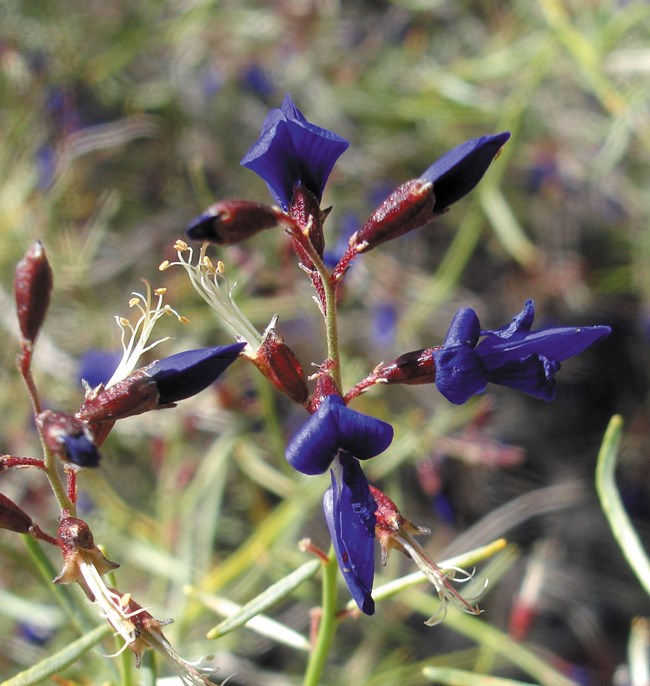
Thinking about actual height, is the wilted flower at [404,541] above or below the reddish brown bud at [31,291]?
below

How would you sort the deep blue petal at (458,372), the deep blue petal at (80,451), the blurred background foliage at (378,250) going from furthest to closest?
the blurred background foliage at (378,250) < the deep blue petal at (458,372) < the deep blue petal at (80,451)

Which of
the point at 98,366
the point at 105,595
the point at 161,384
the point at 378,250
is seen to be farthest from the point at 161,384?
the point at 378,250

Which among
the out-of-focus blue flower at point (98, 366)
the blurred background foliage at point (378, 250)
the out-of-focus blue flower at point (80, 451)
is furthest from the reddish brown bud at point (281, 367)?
the out-of-focus blue flower at point (98, 366)

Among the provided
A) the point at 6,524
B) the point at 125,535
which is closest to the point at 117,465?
the point at 125,535

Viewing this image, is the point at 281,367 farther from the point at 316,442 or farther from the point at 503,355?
the point at 503,355

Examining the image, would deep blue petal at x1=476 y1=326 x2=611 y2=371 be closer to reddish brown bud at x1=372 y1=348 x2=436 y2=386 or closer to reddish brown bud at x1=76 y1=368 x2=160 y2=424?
reddish brown bud at x1=372 y1=348 x2=436 y2=386

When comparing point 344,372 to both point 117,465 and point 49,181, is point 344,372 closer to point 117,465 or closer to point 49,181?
point 117,465

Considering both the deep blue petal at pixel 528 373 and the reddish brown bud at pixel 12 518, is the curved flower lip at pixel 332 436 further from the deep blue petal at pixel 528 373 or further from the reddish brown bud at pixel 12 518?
the reddish brown bud at pixel 12 518
